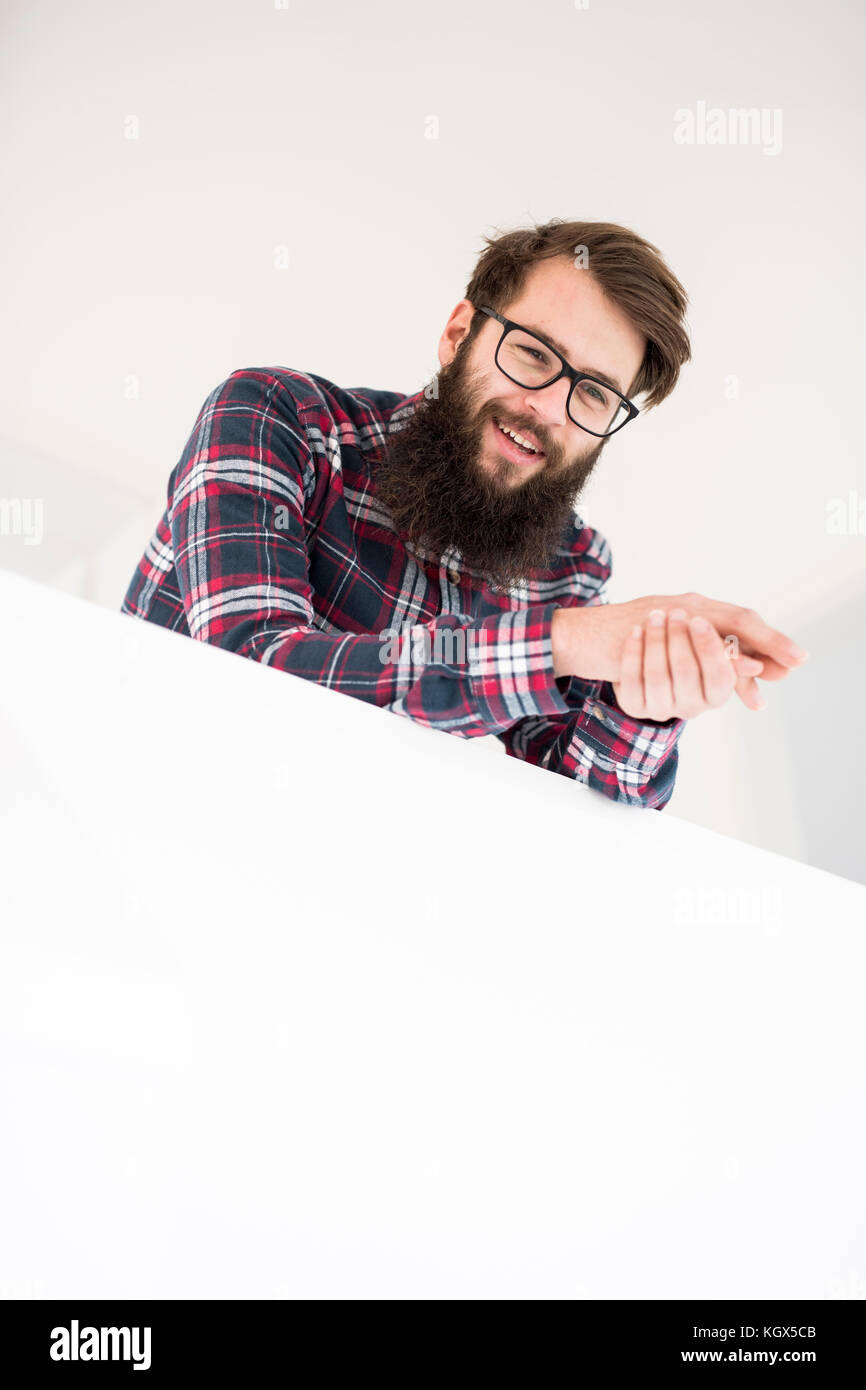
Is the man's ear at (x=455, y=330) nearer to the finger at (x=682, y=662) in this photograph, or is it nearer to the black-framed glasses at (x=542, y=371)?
the black-framed glasses at (x=542, y=371)

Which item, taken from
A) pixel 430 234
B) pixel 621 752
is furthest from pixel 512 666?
pixel 430 234

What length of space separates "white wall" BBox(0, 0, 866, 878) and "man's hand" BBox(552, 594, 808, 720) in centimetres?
174

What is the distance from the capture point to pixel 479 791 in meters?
0.54

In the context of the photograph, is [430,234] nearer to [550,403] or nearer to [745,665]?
[550,403]

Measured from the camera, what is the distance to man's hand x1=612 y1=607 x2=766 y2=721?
57 centimetres

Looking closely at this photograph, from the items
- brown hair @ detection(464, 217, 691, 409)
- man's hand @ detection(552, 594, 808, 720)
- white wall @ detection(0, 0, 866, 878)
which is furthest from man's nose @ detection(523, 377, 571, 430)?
white wall @ detection(0, 0, 866, 878)

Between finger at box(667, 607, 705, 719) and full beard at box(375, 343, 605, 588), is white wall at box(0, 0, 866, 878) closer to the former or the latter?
full beard at box(375, 343, 605, 588)

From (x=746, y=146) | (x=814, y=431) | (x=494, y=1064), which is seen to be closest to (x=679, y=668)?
(x=494, y=1064)

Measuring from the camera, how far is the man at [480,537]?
0.60 meters

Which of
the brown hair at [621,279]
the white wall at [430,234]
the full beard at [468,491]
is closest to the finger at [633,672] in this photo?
the full beard at [468,491]

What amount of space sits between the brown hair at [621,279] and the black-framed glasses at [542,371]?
0.08 metres

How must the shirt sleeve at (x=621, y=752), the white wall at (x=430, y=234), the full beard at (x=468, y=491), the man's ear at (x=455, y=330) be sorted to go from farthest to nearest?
the white wall at (x=430, y=234) → the man's ear at (x=455, y=330) → the full beard at (x=468, y=491) → the shirt sleeve at (x=621, y=752)

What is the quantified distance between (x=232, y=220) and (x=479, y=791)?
244cm

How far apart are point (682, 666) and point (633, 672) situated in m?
0.03
